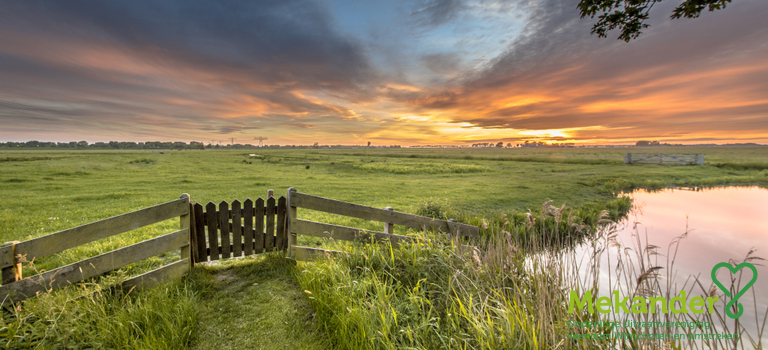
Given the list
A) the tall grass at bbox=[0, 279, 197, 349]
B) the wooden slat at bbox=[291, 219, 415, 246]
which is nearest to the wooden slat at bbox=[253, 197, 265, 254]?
the wooden slat at bbox=[291, 219, 415, 246]

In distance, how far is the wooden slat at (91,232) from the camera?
377 centimetres

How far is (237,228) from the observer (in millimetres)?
5902

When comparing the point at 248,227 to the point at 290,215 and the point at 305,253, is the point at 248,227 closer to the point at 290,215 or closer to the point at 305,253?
the point at 290,215

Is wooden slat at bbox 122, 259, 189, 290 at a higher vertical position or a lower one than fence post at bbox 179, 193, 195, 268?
lower

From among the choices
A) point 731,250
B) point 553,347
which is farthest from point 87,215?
point 731,250

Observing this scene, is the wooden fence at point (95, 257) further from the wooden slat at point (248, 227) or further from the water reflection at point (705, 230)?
the water reflection at point (705, 230)

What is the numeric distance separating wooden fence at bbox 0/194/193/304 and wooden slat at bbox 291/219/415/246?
80.2 inches

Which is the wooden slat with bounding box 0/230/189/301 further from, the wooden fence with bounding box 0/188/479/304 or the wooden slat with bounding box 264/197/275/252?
the wooden slat with bounding box 264/197/275/252

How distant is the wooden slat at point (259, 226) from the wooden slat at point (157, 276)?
4.23 feet

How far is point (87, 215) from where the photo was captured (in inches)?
474

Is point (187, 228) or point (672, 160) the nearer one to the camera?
point (187, 228)

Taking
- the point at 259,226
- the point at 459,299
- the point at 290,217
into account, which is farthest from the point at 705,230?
the point at 259,226

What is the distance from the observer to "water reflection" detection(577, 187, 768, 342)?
814 cm

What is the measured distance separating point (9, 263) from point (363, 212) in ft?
16.8
